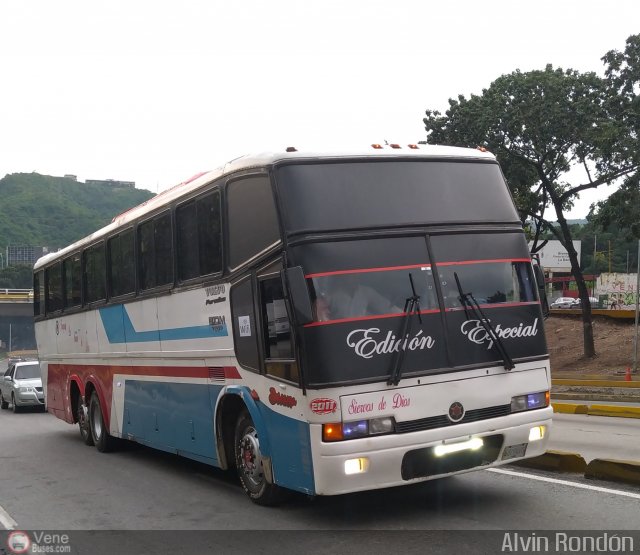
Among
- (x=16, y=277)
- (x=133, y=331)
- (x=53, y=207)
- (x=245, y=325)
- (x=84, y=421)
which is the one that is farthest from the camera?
(x=53, y=207)

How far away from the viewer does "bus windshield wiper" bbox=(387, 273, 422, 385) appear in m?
7.27

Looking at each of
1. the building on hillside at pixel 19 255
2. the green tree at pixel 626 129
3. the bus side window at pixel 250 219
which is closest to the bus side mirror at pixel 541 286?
the bus side window at pixel 250 219

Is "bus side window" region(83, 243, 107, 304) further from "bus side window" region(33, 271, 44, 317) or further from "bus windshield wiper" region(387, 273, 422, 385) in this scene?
"bus windshield wiper" region(387, 273, 422, 385)

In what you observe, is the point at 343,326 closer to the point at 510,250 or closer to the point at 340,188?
the point at 340,188

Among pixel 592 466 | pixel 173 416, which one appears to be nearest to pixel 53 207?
pixel 173 416

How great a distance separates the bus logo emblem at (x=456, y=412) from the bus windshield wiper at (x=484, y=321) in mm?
596

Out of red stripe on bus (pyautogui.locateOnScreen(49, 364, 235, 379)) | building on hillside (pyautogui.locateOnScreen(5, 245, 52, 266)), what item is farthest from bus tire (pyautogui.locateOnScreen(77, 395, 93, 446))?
building on hillside (pyautogui.locateOnScreen(5, 245, 52, 266))

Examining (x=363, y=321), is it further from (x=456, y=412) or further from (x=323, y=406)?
(x=456, y=412)

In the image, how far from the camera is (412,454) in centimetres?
734

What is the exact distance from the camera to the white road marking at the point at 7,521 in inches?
329

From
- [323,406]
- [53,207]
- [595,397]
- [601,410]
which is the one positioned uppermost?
[53,207]

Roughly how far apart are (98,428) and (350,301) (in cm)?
846

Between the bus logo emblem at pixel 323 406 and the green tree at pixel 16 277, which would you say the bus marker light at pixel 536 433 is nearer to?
the bus logo emblem at pixel 323 406

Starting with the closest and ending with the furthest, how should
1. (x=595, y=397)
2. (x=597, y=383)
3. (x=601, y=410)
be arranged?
(x=601, y=410)
(x=595, y=397)
(x=597, y=383)
